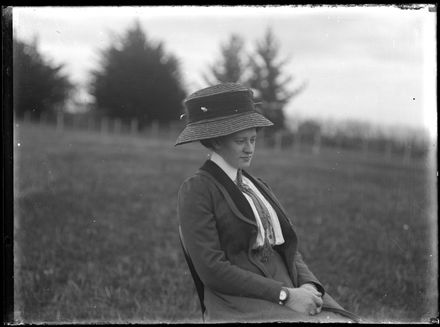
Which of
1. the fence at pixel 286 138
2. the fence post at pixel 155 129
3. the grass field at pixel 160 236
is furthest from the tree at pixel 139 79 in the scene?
the fence at pixel 286 138

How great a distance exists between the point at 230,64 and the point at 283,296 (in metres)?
2.69

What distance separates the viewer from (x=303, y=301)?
7.84 feet

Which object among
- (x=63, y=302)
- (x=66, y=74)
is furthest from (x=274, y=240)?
(x=66, y=74)

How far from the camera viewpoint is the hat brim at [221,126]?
7.81ft

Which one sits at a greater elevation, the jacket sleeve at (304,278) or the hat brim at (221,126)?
the hat brim at (221,126)

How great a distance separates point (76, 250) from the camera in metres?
5.49

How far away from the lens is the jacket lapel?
7.88 feet

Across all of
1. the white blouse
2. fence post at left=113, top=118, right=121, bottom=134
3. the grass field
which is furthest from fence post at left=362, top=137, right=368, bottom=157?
the white blouse

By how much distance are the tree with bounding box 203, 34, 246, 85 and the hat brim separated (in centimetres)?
180

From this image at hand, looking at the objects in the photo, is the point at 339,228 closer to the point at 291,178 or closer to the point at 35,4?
the point at 291,178

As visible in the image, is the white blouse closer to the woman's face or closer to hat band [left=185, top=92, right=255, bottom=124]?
the woman's face

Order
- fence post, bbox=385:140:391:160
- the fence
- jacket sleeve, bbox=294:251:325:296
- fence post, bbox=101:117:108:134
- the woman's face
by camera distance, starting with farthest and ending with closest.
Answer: fence post, bbox=385:140:391:160 < fence post, bbox=101:117:108:134 < the fence < jacket sleeve, bbox=294:251:325:296 < the woman's face

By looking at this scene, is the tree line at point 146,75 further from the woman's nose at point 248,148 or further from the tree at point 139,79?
the woman's nose at point 248,148

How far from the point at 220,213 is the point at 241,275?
288 millimetres
